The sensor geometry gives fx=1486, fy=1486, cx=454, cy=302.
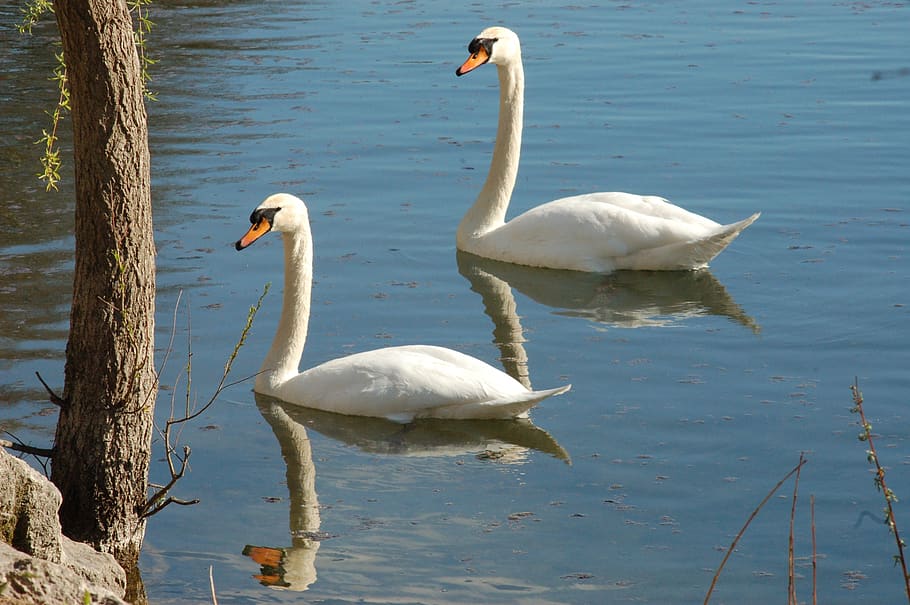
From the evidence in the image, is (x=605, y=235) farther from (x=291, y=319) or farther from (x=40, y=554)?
(x=40, y=554)

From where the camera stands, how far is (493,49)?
441 inches

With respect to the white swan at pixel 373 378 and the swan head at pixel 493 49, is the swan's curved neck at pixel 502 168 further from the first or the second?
the white swan at pixel 373 378

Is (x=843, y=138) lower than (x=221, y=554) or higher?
higher

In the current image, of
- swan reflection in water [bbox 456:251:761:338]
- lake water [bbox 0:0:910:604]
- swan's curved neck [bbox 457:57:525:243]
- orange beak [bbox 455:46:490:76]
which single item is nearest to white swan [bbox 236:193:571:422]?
lake water [bbox 0:0:910:604]

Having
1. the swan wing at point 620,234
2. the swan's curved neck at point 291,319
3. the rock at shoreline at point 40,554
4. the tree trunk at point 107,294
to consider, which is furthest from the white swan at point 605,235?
the rock at shoreline at point 40,554

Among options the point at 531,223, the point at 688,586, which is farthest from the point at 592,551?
the point at 531,223

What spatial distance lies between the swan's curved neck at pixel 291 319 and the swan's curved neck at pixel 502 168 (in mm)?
2839

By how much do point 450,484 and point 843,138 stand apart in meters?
7.98

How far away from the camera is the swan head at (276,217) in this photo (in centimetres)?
805

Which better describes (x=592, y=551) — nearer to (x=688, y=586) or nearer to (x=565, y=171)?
(x=688, y=586)

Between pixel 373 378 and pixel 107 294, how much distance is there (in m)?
2.29

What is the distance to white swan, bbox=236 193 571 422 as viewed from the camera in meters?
7.41

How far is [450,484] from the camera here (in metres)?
6.88

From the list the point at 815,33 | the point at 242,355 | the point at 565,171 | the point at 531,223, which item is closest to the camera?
the point at 242,355
